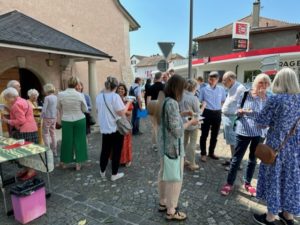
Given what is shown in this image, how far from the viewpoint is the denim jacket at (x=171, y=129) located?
2.63 m

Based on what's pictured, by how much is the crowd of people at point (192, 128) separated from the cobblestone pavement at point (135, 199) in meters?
0.18

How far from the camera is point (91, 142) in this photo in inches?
270

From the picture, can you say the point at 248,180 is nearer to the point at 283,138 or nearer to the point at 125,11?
the point at 283,138

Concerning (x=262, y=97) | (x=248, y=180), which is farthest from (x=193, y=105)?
(x=248, y=180)

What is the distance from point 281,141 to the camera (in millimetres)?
2602

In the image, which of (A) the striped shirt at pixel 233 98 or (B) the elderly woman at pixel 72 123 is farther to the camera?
(B) the elderly woman at pixel 72 123

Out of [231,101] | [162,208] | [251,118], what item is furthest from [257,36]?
[162,208]

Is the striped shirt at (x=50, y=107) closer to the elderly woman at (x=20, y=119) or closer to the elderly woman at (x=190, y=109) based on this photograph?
the elderly woman at (x=20, y=119)

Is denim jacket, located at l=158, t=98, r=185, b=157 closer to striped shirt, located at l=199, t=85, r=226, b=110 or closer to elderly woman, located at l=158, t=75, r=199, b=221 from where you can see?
elderly woman, located at l=158, t=75, r=199, b=221

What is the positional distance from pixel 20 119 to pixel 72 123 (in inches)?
36.0

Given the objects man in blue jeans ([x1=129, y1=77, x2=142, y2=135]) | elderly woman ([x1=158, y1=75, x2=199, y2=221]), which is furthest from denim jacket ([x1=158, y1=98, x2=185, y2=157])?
man in blue jeans ([x1=129, y1=77, x2=142, y2=135])

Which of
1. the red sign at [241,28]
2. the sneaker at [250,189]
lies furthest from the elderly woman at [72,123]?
the red sign at [241,28]

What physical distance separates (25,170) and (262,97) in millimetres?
4292

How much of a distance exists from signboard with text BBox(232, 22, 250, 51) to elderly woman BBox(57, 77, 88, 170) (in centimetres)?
1752
